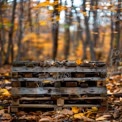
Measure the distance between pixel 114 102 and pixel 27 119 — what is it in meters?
1.99

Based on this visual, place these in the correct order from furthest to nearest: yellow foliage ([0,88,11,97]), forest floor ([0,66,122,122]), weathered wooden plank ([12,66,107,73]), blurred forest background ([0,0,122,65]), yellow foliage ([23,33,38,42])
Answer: yellow foliage ([23,33,38,42]) < blurred forest background ([0,0,122,65]) < yellow foliage ([0,88,11,97]) < weathered wooden plank ([12,66,107,73]) < forest floor ([0,66,122,122])

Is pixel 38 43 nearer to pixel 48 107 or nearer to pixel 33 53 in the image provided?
pixel 33 53

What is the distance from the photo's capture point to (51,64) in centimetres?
663

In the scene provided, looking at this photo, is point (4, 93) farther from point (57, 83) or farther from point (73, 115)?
point (73, 115)

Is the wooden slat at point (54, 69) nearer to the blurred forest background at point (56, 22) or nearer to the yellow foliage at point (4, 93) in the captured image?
the yellow foliage at point (4, 93)

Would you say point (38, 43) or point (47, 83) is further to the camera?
point (38, 43)

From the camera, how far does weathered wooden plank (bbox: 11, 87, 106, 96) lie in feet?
21.3

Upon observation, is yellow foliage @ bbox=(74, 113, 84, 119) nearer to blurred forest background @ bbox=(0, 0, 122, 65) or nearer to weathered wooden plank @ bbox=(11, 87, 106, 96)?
weathered wooden plank @ bbox=(11, 87, 106, 96)

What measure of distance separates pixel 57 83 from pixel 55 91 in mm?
166

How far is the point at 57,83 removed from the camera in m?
6.51

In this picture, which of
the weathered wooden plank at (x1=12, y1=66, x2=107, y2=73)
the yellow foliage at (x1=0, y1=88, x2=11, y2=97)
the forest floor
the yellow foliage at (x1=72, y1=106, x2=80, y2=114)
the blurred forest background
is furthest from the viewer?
the blurred forest background

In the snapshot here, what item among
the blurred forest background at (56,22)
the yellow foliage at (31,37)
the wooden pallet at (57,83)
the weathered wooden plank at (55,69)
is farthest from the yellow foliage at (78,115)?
the yellow foliage at (31,37)

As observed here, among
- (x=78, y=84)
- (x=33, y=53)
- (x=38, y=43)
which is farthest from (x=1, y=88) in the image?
(x=33, y=53)

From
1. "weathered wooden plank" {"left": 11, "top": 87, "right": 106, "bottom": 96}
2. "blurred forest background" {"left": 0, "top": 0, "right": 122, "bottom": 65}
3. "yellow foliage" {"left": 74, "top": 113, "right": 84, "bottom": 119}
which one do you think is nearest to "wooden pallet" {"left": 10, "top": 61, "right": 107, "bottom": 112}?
"weathered wooden plank" {"left": 11, "top": 87, "right": 106, "bottom": 96}
